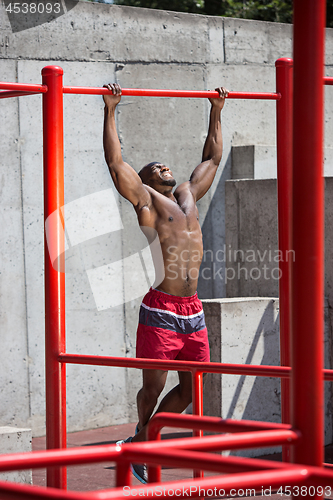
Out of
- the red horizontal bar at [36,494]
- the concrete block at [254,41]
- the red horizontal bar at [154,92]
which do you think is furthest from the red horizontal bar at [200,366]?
the concrete block at [254,41]

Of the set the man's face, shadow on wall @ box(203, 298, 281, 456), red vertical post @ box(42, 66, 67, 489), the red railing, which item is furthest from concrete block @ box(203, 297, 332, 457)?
the red railing

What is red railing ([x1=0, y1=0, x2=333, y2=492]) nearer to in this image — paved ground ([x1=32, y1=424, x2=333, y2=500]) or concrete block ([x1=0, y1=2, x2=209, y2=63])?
paved ground ([x1=32, y1=424, x2=333, y2=500])

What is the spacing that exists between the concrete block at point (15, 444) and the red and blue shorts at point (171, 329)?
0.85 m

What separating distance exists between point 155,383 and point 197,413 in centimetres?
97

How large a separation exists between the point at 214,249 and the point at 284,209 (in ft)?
8.93

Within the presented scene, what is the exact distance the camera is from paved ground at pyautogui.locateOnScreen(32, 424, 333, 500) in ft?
14.6

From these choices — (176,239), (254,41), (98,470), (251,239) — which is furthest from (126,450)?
(254,41)

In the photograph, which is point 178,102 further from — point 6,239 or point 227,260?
point 6,239

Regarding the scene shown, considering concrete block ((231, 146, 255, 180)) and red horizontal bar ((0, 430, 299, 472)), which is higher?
concrete block ((231, 146, 255, 180))

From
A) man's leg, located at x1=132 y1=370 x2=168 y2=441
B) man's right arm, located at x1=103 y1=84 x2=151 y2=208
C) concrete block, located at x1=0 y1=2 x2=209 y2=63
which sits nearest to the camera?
man's right arm, located at x1=103 y1=84 x2=151 y2=208

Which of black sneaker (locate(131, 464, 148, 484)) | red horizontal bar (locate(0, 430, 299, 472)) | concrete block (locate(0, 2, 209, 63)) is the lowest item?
black sneaker (locate(131, 464, 148, 484))

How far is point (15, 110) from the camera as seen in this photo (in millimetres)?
5699

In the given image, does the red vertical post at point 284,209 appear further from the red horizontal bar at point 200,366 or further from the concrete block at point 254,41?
the concrete block at point 254,41

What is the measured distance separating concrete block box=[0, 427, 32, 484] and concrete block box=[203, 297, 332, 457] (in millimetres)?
1576
